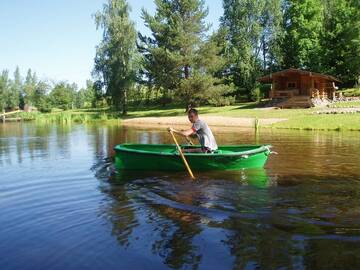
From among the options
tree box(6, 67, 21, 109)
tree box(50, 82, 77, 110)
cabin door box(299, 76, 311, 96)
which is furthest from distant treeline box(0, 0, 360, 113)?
tree box(6, 67, 21, 109)

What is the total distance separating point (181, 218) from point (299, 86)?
4368cm

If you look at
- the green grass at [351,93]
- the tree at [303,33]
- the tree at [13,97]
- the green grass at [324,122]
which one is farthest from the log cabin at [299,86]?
the tree at [13,97]

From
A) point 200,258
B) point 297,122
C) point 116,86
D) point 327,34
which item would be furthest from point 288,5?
point 200,258

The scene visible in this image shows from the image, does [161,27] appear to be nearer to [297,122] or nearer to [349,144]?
[297,122]

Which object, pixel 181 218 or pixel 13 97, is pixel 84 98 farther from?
pixel 181 218

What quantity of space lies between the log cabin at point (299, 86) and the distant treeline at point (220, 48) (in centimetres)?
472

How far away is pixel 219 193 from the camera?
35.1 feet

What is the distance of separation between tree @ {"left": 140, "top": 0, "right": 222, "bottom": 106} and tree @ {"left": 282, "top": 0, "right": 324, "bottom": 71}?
1559 cm

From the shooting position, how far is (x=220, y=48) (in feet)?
156

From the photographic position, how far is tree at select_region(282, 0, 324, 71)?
56.7 metres

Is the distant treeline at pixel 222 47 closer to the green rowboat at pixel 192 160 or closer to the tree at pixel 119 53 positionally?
the tree at pixel 119 53

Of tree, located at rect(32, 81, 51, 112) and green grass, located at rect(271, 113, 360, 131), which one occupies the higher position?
tree, located at rect(32, 81, 51, 112)

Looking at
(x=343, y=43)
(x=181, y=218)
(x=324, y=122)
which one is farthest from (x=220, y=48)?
Answer: (x=181, y=218)

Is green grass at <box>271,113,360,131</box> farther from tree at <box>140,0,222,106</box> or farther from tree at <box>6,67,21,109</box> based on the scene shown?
tree at <box>6,67,21,109</box>
